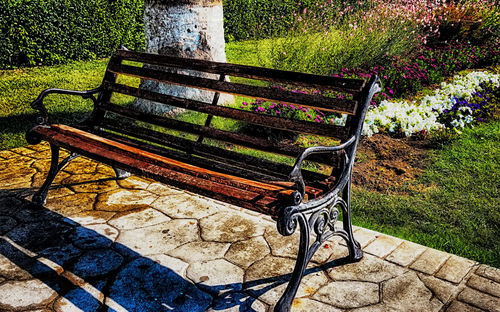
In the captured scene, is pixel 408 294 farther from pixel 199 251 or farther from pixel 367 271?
pixel 199 251

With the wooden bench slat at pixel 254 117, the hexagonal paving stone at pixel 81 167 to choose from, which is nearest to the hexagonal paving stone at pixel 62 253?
the wooden bench slat at pixel 254 117

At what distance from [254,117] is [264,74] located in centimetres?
32

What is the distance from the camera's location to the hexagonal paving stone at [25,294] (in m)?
2.41

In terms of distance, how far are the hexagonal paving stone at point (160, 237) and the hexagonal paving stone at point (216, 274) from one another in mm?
333

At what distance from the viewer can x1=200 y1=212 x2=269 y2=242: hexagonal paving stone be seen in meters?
3.25

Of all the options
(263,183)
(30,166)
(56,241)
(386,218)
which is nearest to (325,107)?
(263,183)

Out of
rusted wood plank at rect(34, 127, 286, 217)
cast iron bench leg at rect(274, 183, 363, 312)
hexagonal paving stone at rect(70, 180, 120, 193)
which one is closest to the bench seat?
rusted wood plank at rect(34, 127, 286, 217)

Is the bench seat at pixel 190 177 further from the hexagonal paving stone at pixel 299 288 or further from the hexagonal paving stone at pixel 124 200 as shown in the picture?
the hexagonal paving stone at pixel 124 200

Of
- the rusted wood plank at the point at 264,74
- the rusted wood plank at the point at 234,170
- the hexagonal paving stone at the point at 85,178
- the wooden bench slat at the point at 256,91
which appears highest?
the rusted wood plank at the point at 264,74

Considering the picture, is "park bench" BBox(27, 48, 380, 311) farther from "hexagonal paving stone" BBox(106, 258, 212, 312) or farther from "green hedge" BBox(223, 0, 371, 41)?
"green hedge" BBox(223, 0, 371, 41)

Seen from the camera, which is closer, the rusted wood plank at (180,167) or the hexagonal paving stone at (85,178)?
the rusted wood plank at (180,167)

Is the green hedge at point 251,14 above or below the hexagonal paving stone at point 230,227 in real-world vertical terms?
above

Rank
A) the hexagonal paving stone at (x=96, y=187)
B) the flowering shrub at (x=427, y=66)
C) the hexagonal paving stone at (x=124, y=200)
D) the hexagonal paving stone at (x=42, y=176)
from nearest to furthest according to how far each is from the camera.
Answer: the hexagonal paving stone at (x=124, y=200) < the hexagonal paving stone at (x=96, y=187) < the hexagonal paving stone at (x=42, y=176) < the flowering shrub at (x=427, y=66)

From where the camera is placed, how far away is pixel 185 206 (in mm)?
3738
